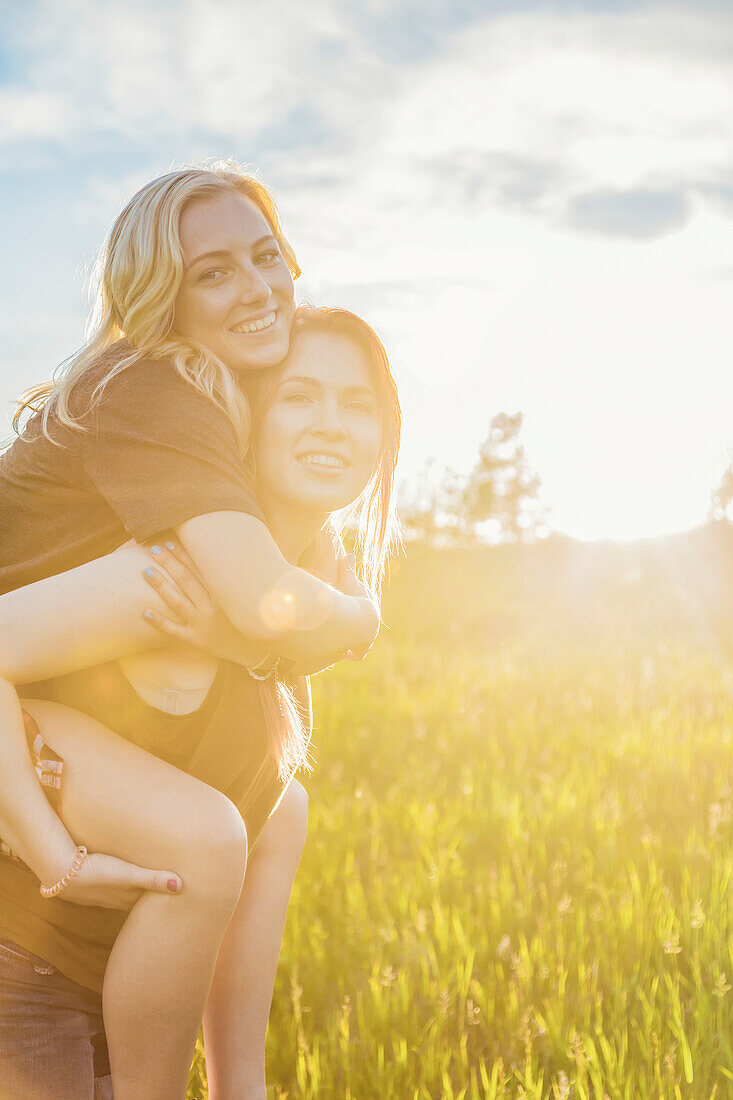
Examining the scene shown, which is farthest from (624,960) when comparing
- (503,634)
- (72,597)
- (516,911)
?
(503,634)

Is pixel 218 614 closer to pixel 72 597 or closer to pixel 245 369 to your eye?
pixel 72 597

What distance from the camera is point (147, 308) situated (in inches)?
81.7

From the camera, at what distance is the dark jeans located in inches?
73.3

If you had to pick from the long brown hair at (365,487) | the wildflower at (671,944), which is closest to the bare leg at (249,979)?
the long brown hair at (365,487)

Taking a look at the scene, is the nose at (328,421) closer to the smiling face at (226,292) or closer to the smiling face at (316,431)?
the smiling face at (316,431)

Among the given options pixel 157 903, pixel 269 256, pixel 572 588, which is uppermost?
pixel 572 588

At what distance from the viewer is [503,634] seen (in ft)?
36.1

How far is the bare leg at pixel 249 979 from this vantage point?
2.17 m

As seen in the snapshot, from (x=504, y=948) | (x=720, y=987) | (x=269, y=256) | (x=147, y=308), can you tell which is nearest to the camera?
(x=147, y=308)

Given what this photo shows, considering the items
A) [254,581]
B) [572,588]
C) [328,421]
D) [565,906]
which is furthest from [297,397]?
[572,588]

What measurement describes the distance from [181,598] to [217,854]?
51 cm

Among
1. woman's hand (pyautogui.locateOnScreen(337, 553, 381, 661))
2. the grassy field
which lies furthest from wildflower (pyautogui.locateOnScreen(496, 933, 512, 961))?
woman's hand (pyautogui.locateOnScreen(337, 553, 381, 661))

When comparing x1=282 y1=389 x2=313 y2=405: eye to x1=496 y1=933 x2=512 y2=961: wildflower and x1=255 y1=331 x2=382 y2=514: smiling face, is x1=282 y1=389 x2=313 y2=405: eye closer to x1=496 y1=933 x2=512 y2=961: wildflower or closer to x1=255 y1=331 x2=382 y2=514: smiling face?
x1=255 y1=331 x2=382 y2=514: smiling face

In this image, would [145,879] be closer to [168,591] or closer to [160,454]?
[168,591]
